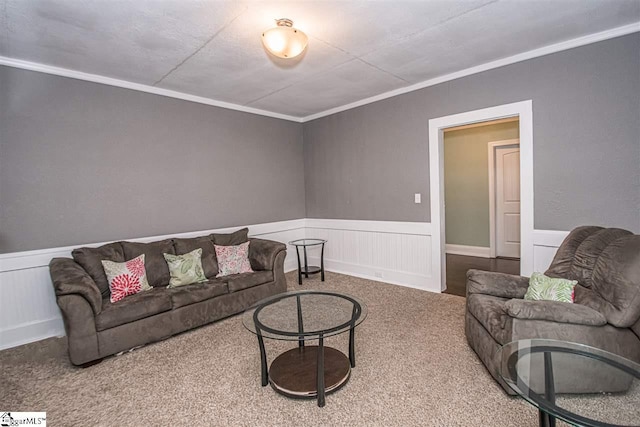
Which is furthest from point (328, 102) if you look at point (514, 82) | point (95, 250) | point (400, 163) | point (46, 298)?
point (46, 298)

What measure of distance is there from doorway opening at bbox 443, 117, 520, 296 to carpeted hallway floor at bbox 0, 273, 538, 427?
3.09 m

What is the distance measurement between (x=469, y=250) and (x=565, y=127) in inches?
143

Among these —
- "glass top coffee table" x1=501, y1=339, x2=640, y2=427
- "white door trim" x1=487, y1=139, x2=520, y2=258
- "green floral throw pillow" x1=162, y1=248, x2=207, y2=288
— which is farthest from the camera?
"white door trim" x1=487, y1=139, x2=520, y2=258

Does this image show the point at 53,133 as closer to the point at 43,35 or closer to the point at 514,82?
the point at 43,35

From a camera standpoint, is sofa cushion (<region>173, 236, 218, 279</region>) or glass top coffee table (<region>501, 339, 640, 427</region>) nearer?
glass top coffee table (<region>501, 339, 640, 427</region>)

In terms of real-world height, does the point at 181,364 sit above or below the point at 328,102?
below

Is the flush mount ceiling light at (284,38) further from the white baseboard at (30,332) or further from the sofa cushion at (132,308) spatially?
the white baseboard at (30,332)

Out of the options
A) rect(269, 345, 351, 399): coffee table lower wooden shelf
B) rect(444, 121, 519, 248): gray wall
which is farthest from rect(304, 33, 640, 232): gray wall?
rect(444, 121, 519, 248): gray wall

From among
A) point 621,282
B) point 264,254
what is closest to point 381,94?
point 264,254

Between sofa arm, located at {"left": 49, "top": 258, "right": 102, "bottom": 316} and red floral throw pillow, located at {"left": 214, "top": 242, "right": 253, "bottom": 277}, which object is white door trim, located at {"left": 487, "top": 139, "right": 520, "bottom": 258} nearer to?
red floral throw pillow, located at {"left": 214, "top": 242, "right": 253, "bottom": 277}

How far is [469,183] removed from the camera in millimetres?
6156

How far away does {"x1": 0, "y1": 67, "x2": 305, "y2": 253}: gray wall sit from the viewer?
2.94 meters

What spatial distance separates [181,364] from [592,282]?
3.07 meters

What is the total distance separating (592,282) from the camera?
2129mm
